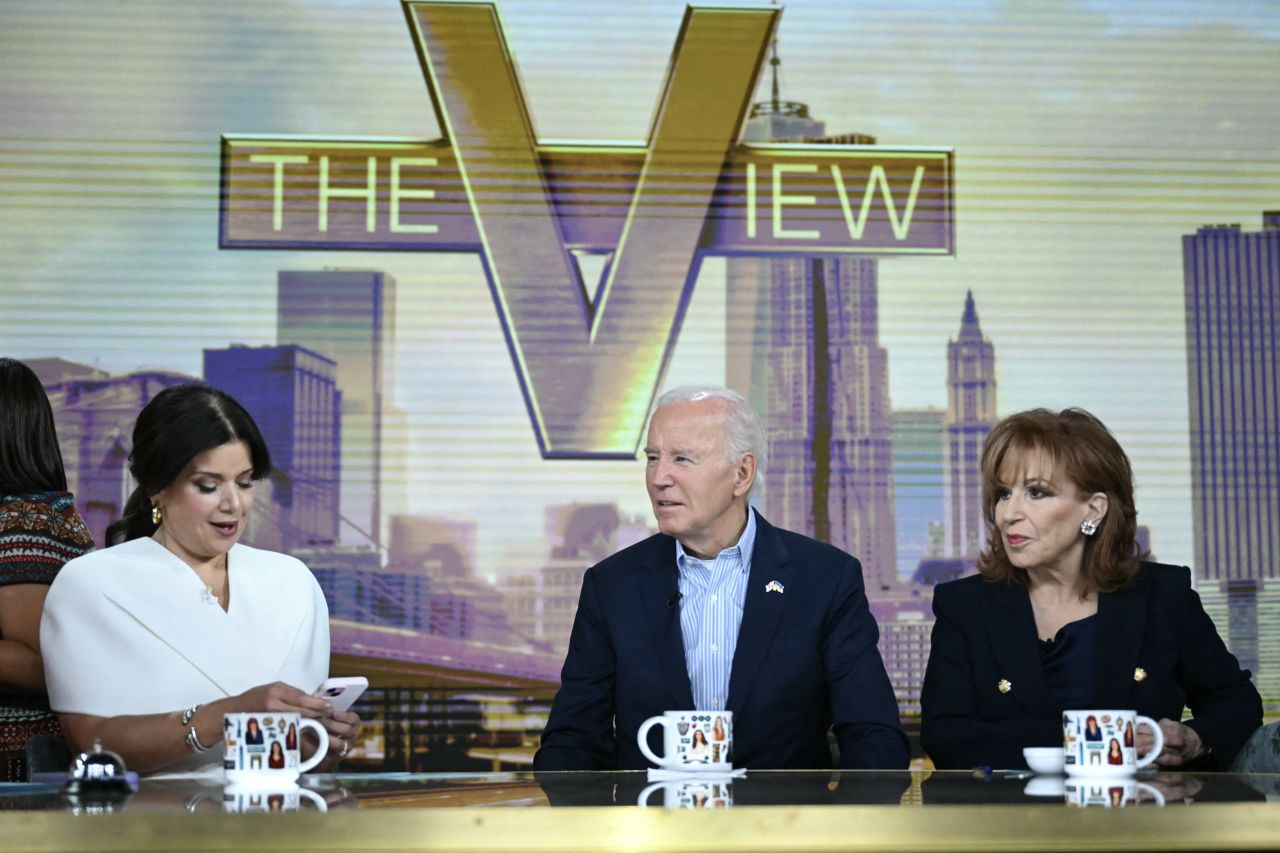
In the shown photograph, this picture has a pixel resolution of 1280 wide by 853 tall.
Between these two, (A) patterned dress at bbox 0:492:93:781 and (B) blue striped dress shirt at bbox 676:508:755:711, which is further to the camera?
(A) patterned dress at bbox 0:492:93:781

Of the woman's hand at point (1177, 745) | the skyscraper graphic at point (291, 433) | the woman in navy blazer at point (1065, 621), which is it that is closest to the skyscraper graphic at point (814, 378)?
the skyscraper graphic at point (291, 433)

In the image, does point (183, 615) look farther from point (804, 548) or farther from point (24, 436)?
point (804, 548)

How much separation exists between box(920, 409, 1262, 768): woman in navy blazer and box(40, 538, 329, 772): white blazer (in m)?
1.24

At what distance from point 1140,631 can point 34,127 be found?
3681 mm

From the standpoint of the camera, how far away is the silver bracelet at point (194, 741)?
2469 millimetres

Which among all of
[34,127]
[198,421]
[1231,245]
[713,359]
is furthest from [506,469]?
[1231,245]

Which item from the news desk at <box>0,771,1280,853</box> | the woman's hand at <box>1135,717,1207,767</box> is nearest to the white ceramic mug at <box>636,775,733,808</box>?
the news desk at <box>0,771,1280,853</box>

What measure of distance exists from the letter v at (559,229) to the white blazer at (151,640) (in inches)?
87.0

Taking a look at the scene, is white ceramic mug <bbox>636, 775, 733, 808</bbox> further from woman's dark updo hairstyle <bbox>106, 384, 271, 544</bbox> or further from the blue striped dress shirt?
woman's dark updo hairstyle <bbox>106, 384, 271, 544</bbox>

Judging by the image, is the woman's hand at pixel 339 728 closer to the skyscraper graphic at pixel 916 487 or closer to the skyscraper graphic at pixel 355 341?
the skyscraper graphic at pixel 355 341

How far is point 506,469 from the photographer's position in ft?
16.2

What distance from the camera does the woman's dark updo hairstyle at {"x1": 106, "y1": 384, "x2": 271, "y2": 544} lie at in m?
2.78

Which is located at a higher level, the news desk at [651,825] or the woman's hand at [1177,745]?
the news desk at [651,825]

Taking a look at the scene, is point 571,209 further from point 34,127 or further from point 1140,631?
point 1140,631
